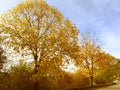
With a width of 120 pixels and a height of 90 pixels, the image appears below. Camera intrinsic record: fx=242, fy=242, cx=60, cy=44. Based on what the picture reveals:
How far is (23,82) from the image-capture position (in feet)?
74.2

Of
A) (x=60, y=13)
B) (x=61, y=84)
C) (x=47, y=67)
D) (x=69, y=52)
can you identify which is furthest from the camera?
(x=61, y=84)

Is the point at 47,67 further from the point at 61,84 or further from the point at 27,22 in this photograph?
the point at 61,84

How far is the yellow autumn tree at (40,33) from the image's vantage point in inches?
859

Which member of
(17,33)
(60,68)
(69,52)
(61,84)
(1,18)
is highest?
(1,18)

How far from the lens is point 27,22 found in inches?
896

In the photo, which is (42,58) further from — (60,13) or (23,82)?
(60,13)

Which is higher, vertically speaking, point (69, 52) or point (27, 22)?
point (27, 22)

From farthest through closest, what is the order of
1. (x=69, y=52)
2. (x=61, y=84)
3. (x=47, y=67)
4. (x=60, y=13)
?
(x=61, y=84)
(x=60, y=13)
(x=69, y=52)
(x=47, y=67)

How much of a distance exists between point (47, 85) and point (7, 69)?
514 centimetres

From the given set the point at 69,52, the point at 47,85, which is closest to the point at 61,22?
the point at 69,52

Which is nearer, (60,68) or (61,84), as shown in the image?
(60,68)

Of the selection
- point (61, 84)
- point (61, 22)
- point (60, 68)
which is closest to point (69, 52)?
point (60, 68)

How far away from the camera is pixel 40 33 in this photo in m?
22.7

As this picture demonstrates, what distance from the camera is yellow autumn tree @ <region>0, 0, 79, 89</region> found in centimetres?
2181
